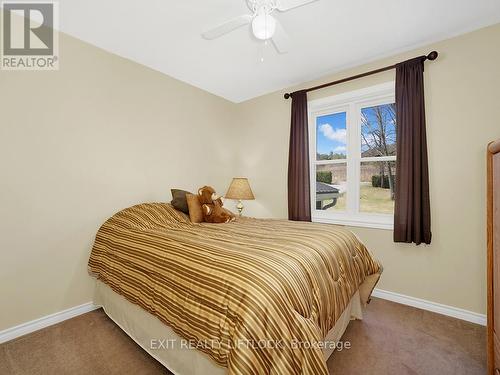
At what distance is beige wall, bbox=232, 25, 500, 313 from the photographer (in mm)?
1975

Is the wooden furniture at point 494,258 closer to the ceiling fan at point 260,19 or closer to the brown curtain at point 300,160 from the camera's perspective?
the ceiling fan at point 260,19

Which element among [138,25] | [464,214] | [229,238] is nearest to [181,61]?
[138,25]

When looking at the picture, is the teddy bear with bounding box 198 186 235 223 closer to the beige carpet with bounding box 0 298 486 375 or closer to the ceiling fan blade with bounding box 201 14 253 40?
the beige carpet with bounding box 0 298 486 375

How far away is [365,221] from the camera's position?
8.76 ft

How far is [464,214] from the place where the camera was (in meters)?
2.06

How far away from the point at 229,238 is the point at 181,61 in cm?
214

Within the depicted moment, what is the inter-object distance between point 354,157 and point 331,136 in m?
0.45

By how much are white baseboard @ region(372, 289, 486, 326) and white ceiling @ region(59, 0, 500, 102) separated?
99.0 inches

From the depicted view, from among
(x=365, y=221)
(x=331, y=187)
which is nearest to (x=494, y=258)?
(x=365, y=221)

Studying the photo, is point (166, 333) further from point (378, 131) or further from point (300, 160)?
point (378, 131)

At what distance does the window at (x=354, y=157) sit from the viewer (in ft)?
8.59

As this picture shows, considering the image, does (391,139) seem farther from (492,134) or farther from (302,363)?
(302,363)

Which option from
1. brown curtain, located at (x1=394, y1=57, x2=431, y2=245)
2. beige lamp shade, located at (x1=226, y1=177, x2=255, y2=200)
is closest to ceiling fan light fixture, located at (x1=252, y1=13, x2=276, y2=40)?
brown curtain, located at (x1=394, y1=57, x2=431, y2=245)

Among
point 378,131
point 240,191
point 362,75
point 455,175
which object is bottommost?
point 240,191
